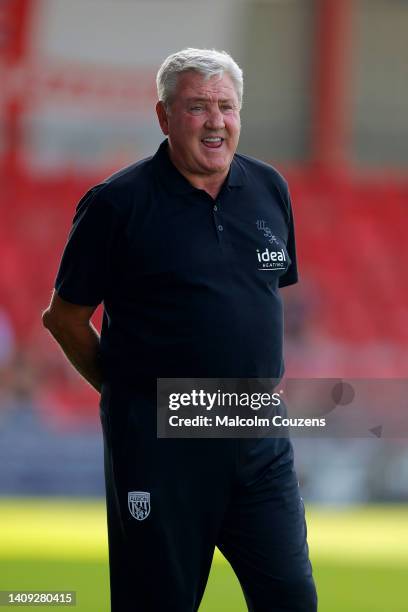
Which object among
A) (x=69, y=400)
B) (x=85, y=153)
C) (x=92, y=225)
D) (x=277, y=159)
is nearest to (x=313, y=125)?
(x=277, y=159)

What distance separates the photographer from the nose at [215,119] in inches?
158

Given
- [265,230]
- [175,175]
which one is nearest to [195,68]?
[175,175]

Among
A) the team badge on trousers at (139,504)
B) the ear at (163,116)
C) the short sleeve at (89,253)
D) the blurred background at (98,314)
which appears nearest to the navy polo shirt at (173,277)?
the short sleeve at (89,253)

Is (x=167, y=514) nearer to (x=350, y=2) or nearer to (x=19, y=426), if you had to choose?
(x=19, y=426)

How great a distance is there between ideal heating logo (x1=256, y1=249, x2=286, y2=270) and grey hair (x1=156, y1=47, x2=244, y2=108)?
446 millimetres

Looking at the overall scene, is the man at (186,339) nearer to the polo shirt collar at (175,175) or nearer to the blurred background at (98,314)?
the polo shirt collar at (175,175)

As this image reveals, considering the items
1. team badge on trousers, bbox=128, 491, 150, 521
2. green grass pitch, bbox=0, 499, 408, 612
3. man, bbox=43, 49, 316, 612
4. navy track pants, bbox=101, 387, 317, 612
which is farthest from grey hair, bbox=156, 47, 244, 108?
green grass pitch, bbox=0, 499, 408, 612

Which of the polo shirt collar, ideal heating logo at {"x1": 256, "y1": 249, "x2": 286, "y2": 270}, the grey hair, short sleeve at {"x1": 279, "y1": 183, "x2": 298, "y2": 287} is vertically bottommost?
ideal heating logo at {"x1": 256, "y1": 249, "x2": 286, "y2": 270}

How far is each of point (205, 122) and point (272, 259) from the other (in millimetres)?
438

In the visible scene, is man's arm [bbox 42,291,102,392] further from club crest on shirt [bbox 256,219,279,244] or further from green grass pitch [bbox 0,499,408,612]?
green grass pitch [bbox 0,499,408,612]

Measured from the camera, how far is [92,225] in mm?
4000

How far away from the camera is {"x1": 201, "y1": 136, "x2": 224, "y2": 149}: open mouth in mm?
4043

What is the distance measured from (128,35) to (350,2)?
5112mm

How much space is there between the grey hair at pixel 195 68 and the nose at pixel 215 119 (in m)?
0.09
